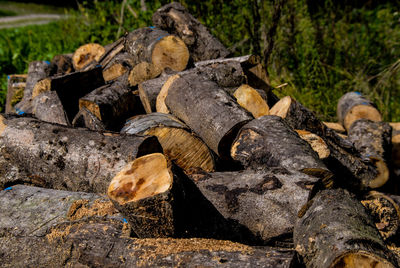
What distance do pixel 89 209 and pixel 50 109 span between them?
4.66 feet

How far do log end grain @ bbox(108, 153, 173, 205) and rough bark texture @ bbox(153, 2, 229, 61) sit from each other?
2882 mm

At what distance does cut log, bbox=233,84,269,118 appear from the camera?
3377 mm

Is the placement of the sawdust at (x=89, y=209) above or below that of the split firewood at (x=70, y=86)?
below

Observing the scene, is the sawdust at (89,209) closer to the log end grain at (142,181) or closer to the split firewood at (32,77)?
the log end grain at (142,181)

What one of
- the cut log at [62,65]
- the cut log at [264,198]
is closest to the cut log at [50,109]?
the cut log at [264,198]

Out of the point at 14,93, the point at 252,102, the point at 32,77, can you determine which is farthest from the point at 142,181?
the point at 14,93

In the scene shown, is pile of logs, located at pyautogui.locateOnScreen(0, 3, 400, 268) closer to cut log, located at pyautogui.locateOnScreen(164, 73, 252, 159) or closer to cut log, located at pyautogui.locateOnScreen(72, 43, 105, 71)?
cut log, located at pyautogui.locateOnScreen(164, 73, 252, 159)

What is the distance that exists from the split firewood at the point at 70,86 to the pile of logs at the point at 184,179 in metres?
0.01

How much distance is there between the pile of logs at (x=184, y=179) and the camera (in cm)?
179

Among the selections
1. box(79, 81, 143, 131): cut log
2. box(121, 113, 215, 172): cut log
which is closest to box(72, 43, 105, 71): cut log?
box(79, 81, 143, 131): cut log

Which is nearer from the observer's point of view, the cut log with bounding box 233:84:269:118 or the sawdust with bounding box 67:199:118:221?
the sawdust with bounding box 67:199:118:221

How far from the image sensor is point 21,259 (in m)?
1.94

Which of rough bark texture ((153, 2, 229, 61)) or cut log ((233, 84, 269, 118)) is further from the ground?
rough bark texture ((153, 2, 229, 61))

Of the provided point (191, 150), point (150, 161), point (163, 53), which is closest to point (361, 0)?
point (163, 53)
